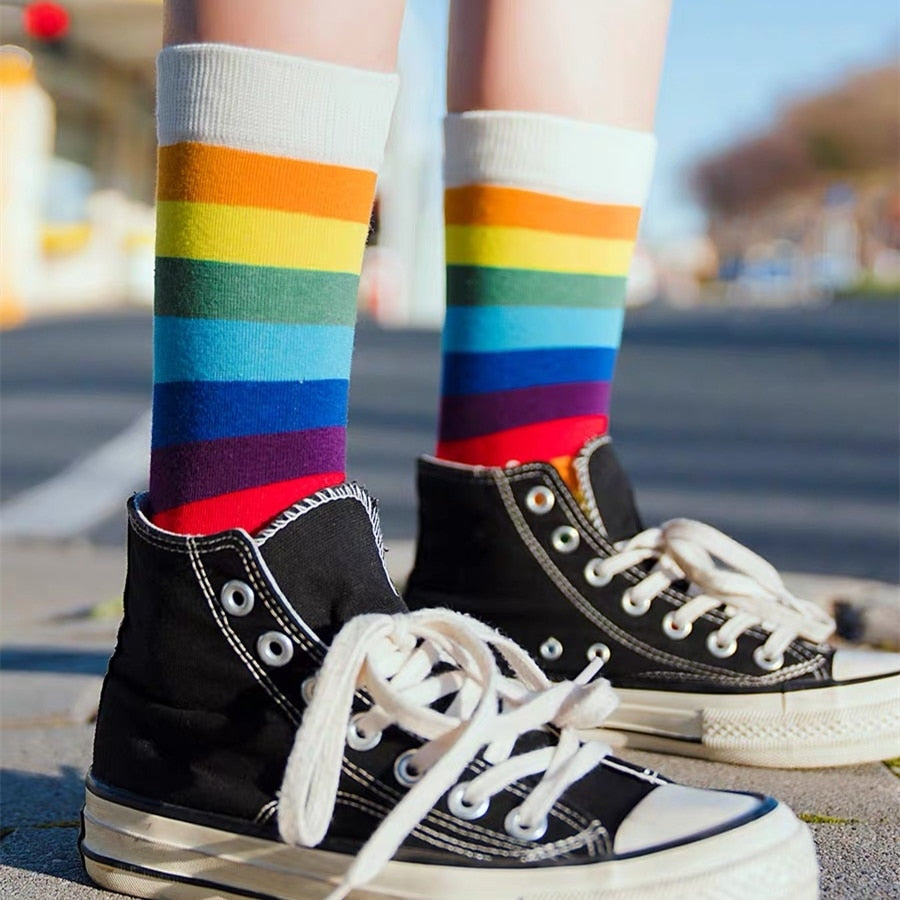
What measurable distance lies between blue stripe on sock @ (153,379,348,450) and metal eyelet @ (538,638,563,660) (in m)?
0.36

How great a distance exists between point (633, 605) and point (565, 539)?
0.08m

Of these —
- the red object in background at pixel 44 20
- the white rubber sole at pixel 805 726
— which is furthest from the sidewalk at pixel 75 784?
the red object in background at pixel 44 20

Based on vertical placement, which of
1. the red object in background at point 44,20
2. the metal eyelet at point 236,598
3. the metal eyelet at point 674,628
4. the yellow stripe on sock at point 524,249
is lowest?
the metal eyelet at point 674,628

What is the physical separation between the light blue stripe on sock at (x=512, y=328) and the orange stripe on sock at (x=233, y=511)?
1.27 feet

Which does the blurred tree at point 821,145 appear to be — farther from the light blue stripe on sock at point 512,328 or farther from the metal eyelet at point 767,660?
the metal eyelet at point 767,660

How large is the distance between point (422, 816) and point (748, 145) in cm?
4662

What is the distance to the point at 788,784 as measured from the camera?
110 cm

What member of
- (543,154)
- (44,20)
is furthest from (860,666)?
(44,20)

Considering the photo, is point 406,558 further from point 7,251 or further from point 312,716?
point 7,251

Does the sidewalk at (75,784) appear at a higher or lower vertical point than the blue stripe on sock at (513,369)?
lower

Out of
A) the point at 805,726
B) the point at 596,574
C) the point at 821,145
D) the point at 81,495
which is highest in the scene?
the point at 821,145

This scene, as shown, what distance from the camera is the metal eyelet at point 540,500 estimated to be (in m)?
1.14

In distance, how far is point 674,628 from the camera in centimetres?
116

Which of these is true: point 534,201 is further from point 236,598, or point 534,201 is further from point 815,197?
point 815,197
